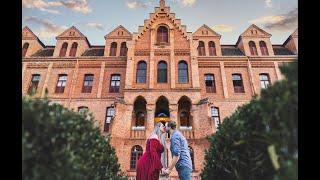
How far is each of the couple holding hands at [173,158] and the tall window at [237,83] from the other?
15.7 meters

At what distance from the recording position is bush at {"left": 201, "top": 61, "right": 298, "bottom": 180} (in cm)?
381

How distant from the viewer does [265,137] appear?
14.5 ft

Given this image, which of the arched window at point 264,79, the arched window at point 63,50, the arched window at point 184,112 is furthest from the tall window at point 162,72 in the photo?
the arched window at point 63,50

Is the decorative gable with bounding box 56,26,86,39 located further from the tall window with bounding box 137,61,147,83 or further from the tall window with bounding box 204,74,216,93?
the tall window with bounding box 204,74,216,93

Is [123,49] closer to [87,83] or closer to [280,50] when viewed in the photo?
[87,83]

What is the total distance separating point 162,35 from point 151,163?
16727 millimetres

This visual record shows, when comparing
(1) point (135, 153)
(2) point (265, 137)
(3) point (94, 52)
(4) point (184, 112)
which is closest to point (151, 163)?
(2) point (265, 137)

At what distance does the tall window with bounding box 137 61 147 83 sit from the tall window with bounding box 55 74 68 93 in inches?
270

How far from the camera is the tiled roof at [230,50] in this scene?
970 inches

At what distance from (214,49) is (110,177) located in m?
19.1

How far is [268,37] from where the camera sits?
24.9 metres

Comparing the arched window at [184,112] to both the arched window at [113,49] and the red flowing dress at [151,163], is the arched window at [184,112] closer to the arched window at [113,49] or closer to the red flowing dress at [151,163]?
the arched window at [113,49]
